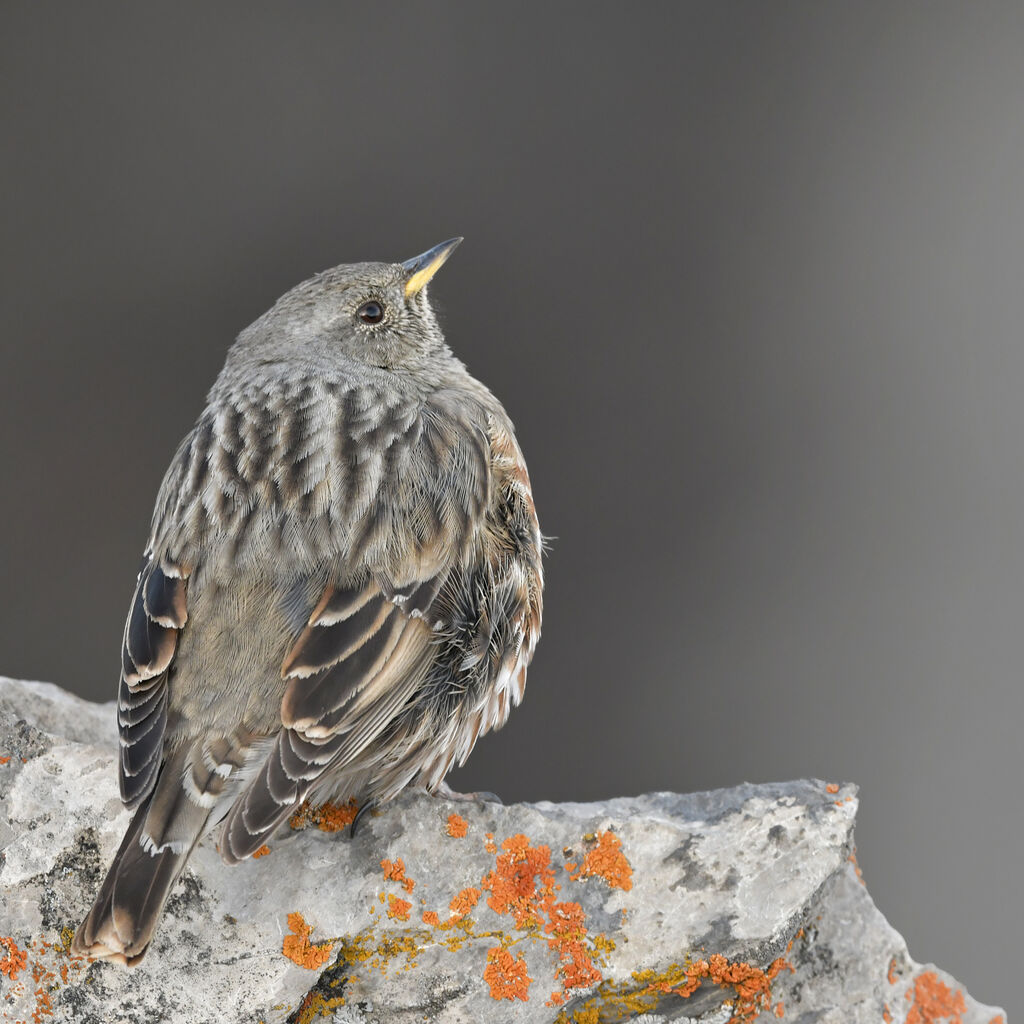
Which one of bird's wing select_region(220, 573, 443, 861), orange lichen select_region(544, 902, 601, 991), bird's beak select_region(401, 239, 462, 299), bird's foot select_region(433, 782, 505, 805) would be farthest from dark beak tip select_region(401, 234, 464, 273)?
orange lichen select_region(544, 902, 601, 991)

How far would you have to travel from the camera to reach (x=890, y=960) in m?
2.36

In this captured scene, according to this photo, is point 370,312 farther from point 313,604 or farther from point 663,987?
point 663,987

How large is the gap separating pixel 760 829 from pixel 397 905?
0.68 meters

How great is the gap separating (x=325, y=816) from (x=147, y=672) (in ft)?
1.41

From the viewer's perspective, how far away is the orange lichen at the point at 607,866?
2139 millimetres

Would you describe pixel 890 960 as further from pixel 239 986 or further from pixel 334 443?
pixel 334 443

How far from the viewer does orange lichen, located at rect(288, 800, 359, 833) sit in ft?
7.18

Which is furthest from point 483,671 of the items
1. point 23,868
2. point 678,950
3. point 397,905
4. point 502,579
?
point 23,868

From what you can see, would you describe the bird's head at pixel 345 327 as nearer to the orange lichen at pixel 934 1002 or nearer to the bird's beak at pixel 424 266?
the bird's beak at pixel 424 266

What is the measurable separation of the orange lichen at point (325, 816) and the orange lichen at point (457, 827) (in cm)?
18

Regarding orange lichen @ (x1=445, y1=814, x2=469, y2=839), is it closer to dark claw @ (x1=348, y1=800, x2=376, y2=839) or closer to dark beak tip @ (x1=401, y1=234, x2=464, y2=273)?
dark claw @ (x1=348, y1=800, x2=376, y2=839)

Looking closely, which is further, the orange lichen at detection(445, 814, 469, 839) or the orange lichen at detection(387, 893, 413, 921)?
the orange lichen at detection(445, 814, 469, 839)

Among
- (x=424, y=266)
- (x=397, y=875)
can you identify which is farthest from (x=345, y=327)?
(x=397, y=875)

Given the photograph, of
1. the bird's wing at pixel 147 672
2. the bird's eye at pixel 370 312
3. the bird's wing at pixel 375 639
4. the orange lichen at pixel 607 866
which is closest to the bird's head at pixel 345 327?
the bird's eye at pixel 370 312
